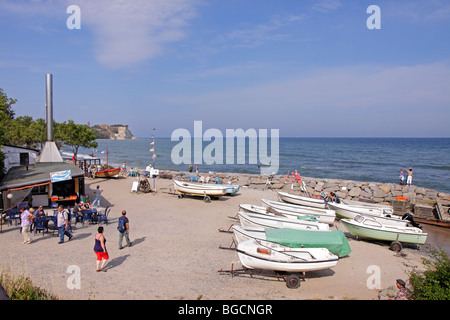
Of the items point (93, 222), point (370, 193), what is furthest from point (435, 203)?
point (93, 222)

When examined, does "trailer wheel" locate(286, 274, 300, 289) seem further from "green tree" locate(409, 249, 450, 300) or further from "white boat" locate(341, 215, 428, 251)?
"white boat" locate(341, 215, 428, 251)

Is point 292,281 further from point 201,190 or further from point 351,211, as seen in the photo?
point 201,190

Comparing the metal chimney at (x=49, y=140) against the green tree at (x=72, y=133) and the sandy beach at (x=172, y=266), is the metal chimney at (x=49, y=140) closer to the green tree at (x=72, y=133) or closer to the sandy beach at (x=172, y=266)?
the sandy beach at (x=172, y=266)

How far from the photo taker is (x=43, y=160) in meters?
20.8

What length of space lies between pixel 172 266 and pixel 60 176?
9.77 meters

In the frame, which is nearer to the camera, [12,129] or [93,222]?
[93,222]

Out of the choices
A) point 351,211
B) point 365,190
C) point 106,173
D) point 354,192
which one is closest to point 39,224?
point 351,211

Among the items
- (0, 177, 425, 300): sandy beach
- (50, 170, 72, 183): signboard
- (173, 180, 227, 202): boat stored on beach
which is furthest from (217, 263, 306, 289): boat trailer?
(173, 180, 227, 202): boat stored on beach

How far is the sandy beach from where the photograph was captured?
8617mm

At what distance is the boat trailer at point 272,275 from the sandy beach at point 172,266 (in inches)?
6.3

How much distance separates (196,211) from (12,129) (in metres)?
27.6

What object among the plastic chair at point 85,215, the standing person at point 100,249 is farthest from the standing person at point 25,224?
the standing person at point 100,249

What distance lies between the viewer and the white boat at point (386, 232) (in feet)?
45.5
